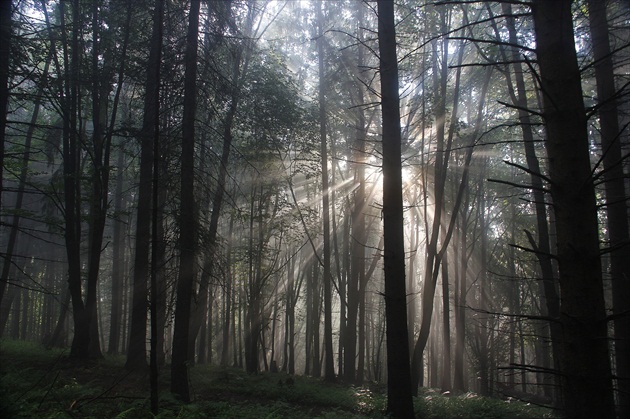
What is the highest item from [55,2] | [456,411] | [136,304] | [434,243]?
[55,2]

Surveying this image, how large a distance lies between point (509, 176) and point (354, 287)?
12.8m

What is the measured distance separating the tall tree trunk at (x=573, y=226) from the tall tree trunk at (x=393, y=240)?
173 inches

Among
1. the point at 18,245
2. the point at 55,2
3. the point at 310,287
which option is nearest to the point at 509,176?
the point at 310,287

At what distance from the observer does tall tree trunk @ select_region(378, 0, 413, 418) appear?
700 cm

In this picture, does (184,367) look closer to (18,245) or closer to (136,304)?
(136,304)

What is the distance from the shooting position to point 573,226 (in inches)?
108

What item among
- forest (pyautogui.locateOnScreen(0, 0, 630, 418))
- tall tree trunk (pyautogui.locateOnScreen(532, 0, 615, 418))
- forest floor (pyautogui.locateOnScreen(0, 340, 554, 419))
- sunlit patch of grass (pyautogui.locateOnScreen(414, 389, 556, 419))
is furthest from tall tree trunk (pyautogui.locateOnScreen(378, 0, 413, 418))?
tall tree trunk (pyautogui.locateOnScreen(532, 0, 615, 418))

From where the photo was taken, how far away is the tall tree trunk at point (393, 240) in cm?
700

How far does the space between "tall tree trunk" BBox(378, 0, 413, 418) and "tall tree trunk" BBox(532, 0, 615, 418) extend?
14.4ft

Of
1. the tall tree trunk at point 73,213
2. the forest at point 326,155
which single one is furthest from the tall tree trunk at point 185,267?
the tall tree trunk at point 73,213

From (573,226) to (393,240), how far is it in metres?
4.56

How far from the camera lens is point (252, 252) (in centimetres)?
1733

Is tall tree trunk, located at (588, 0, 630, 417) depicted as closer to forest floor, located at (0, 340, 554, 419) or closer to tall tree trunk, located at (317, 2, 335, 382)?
forest floor, located at (0, 340, 554, 419)

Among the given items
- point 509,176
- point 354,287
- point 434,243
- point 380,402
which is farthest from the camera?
point 509,176
